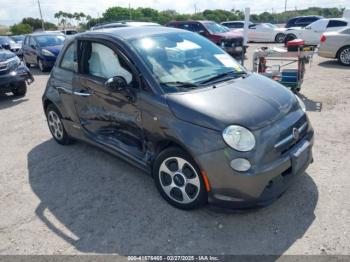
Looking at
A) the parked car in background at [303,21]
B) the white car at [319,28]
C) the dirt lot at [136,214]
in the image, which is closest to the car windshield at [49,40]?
the dirt lot at [136,214]

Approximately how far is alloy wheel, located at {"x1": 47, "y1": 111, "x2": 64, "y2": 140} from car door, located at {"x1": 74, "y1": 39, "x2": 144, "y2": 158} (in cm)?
79

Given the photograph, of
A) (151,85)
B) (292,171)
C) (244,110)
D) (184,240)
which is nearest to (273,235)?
(292,171)

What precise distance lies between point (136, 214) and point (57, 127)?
2496 millimetres

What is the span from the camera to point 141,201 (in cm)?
343

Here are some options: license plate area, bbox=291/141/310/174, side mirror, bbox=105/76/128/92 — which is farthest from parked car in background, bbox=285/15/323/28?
side mirror, bbox=105/76/128/92

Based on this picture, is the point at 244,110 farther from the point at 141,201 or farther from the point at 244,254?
the point at 141,201

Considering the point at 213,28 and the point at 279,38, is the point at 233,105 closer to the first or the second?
the point at 213,28

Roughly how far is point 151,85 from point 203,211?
139 cm

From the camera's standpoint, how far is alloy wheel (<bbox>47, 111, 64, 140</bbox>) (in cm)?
491

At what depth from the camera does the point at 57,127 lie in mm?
5000

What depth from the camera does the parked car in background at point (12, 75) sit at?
800 centimetres

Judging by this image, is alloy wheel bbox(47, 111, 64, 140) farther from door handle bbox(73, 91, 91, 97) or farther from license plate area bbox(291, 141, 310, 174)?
license plate area bbox(291, 141, 310, 174)

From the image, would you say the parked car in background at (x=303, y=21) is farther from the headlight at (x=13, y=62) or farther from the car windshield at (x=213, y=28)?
the headlight at (x=13, y=62)

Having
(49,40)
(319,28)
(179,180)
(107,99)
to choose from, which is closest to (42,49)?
(49,40)
